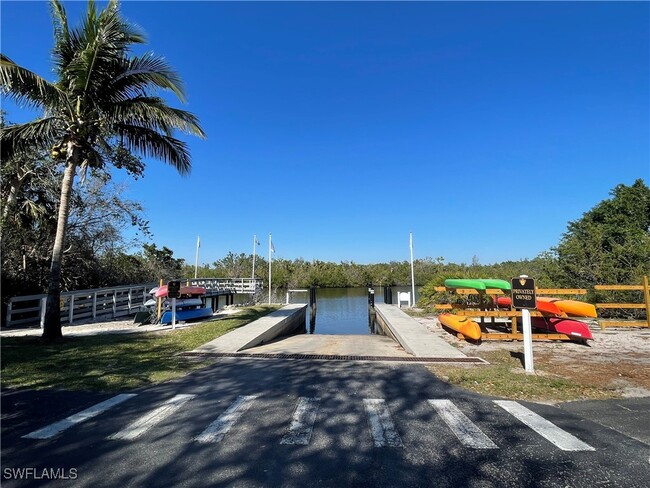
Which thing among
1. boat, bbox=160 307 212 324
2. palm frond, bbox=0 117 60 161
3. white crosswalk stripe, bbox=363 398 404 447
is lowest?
white crosswalk stripe, bbox=363 398 404 447

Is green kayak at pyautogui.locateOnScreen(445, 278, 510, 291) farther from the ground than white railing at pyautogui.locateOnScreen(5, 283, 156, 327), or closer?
farther from the ground

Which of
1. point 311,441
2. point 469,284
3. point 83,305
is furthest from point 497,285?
point 83,305

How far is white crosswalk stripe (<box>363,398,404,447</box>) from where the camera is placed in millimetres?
3867

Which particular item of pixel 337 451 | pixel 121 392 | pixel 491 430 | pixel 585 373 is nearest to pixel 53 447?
pixel 121 392

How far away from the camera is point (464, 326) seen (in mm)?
10258

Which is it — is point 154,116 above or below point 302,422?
above

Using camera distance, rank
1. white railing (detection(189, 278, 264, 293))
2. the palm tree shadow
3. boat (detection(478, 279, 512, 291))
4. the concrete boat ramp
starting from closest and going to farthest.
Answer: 1. the palm tree shadow
2. the concrete boat ramp
3. boat (detection(478, 279, 512, 291))
4. white railing (detection(189, 278, 264, 293))

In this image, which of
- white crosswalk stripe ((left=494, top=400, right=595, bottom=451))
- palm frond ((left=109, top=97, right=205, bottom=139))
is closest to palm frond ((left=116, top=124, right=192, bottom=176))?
palm frond ((left=109, top=97, right=205, bottom=139))

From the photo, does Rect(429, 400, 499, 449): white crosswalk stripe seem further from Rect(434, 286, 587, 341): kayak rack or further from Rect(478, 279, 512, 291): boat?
Rect(478, 279, 512, 291): boat

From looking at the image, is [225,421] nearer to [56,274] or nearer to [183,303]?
[56,274]

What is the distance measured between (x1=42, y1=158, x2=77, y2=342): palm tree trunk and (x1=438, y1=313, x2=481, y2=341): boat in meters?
11.1

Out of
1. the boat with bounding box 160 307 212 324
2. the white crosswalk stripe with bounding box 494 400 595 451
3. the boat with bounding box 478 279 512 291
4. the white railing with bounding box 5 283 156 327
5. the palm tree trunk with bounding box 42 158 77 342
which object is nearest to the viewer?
the white crosswalk stripe with bounding box 494 400 595 451

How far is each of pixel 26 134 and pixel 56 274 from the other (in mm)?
3835

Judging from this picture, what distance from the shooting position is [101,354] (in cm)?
853
